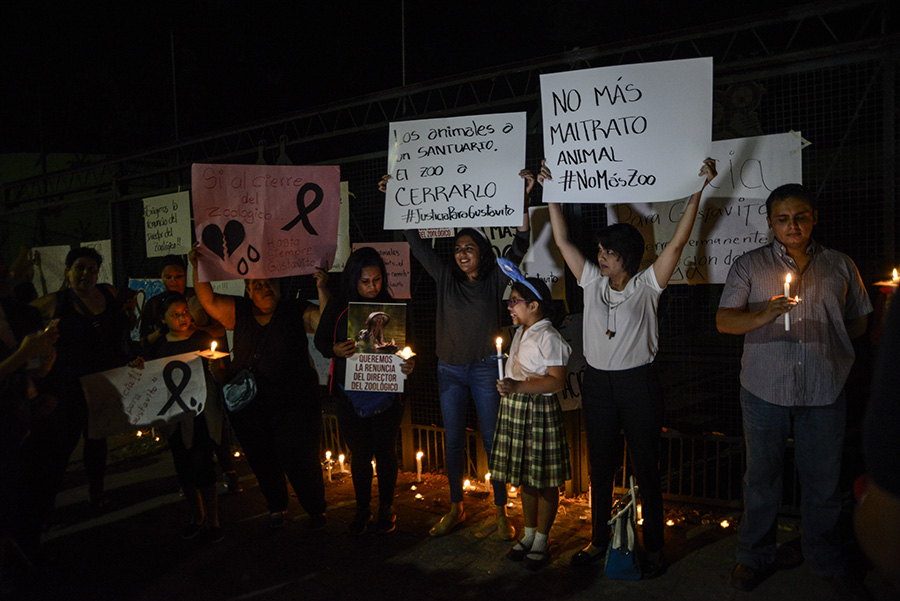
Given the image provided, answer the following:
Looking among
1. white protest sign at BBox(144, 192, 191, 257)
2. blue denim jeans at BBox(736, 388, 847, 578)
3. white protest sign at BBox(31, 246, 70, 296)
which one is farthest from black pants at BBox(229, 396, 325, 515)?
white protest sign at BBox(31, 246, 70, 296)

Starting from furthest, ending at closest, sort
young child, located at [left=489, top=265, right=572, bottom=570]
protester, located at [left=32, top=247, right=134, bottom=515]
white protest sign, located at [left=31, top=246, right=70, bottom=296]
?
1. white protest sign, located at [left=31, top=246, right=70, bottom=296]
2. protester, located at [left=32, top=247, right=134, bottom=515]
3. young child, located at [left=489, top=265, right=572, bottom=570]

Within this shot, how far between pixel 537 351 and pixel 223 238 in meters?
2.63

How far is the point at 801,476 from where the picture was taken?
3.56 metres

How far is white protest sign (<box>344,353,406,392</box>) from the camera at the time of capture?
438cm

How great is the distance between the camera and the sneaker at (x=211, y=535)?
14.7 feet

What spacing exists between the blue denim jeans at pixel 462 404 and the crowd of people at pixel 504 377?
0.01m

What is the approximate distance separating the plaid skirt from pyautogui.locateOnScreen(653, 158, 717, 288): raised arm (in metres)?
1.10

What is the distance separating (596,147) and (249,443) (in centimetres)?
335

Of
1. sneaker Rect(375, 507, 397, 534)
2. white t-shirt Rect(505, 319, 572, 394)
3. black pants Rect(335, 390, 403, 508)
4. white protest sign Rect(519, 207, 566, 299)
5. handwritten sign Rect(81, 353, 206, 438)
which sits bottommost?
sneaker Rect(375, 507, 397, 534)

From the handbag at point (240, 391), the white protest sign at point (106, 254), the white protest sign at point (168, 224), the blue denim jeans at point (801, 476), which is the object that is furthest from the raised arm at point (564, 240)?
the white protest sign at point (106, 254)

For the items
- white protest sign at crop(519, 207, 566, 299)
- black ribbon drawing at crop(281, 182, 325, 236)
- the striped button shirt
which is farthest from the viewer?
white protest sign at crop(519, 207, 566, 299)

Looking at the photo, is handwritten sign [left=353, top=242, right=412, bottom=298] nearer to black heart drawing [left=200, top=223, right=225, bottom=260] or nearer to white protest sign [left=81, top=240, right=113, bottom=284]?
black heart drawing [left=200, top=223, right=225, bottom=260]

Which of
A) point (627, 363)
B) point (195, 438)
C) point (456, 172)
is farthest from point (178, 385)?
point (627, 363)

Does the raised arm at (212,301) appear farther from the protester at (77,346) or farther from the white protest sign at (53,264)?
the white protest sign at (53,264)
